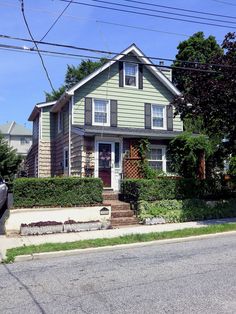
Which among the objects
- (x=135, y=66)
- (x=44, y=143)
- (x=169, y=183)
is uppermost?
(x=135, y=66)

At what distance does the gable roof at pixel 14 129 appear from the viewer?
58.2 m

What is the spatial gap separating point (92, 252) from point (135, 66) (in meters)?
14.3

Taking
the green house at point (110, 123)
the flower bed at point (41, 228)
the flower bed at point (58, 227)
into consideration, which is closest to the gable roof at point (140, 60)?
the green house at point (110, 123)

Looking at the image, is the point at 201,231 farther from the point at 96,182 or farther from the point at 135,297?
the point at 135,297

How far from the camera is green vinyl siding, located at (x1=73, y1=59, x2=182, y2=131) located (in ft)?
68.7

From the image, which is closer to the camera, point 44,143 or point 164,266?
point 164,266

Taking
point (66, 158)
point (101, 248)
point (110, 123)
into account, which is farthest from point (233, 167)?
point (101, 248)

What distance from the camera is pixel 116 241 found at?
1096 cm

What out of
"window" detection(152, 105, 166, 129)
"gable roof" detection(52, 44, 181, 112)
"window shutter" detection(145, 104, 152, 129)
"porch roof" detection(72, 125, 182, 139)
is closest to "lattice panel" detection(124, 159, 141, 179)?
"porch roof" detection(72, 125, 182, 139)

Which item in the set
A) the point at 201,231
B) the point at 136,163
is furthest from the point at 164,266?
the point at 136,163

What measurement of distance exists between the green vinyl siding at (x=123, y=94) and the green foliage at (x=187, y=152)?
2.43 m

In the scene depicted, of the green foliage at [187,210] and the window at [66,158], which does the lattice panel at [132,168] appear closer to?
the window at [66,158]

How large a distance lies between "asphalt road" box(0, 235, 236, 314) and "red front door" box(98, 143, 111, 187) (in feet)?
31.9

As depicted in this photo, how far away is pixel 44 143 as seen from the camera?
2448 cm
